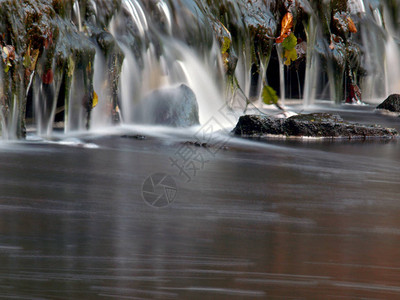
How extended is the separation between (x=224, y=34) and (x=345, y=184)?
6534mm

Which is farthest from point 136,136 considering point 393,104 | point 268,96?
point 393,104

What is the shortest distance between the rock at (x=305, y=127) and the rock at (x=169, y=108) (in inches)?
31.2

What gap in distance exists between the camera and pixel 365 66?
17375mm

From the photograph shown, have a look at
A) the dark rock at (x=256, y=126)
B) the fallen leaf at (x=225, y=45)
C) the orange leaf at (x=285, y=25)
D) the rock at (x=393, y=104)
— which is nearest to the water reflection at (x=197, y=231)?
the dark rock at (x=256, y=126)

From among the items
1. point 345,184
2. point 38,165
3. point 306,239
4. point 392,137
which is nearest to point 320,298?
point 306,239

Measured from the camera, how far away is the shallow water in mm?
3076

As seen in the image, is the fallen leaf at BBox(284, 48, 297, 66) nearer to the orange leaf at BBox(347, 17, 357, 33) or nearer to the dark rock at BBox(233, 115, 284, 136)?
the orange leaf at BBox(347, 17, 357, 33)

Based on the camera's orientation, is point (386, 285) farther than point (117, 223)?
No

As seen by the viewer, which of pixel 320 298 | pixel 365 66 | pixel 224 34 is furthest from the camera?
pixel 365 66

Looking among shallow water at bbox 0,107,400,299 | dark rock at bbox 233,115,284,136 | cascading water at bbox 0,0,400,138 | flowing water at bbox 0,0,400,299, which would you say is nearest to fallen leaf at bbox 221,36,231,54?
cascading water at bbox 0,0,400,138

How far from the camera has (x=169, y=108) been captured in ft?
32.3

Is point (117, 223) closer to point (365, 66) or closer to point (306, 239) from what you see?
point (306, 239)

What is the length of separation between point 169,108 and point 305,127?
5.62 feet

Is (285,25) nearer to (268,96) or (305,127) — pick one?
(268,96)
